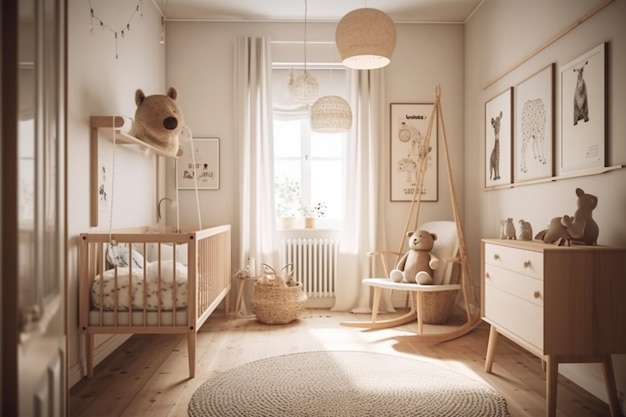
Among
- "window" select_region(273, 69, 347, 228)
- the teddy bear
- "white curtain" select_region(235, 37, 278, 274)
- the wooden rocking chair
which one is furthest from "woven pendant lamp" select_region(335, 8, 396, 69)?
"window" select_region(273, 69, 347, 228)

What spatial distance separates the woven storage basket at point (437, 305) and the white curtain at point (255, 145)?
1360 mm

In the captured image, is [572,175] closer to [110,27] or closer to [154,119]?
[154,119]

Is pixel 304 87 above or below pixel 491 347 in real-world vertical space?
above

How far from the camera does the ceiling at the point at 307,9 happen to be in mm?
3771

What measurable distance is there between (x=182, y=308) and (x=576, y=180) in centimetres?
221

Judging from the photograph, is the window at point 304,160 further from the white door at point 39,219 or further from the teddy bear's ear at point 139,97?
the white door at point 39,219

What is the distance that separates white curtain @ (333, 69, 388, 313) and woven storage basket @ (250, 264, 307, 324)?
585mm

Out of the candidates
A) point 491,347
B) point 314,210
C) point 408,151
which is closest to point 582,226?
point 491,347

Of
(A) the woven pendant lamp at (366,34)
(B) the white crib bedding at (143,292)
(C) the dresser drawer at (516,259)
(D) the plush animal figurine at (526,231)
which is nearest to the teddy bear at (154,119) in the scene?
(B) the white crib bedding at (143,292)

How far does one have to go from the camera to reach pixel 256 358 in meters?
2.77

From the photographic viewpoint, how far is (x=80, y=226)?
2.51 metres

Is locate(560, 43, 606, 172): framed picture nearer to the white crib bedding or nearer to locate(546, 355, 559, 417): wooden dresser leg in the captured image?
locate(546, 355, 559, 417): wooden dresser leg

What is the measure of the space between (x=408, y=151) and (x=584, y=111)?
1.95 metres

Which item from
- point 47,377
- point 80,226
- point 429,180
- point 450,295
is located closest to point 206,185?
point 80,226
